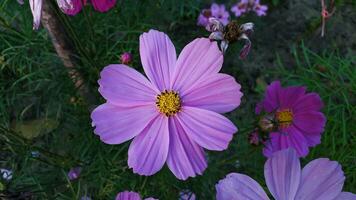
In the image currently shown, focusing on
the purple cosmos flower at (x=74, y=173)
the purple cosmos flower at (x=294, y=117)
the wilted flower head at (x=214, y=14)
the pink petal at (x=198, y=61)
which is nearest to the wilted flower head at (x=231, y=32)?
the pink petal at (x=198, y=61)

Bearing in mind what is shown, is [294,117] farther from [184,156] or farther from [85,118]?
[85,118]

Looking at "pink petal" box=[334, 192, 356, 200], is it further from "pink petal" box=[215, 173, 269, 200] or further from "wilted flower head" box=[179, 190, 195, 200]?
"wilted flower head" box=[179, 190, 195, 200]

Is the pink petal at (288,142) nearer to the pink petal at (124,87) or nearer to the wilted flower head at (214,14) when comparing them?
the pink petal at (124,87)

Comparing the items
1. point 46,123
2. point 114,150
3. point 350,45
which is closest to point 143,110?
point 114,150

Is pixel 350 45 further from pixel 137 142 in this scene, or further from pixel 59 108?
pixel 137 142

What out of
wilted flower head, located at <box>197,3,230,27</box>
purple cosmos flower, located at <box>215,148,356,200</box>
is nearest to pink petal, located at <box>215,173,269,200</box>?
purple cosmos flower, located at <box>215,148,356,200</box>

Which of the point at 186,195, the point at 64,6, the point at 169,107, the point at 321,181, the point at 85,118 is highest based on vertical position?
the point at 64,6

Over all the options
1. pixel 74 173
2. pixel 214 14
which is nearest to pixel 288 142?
pixel 74 173
